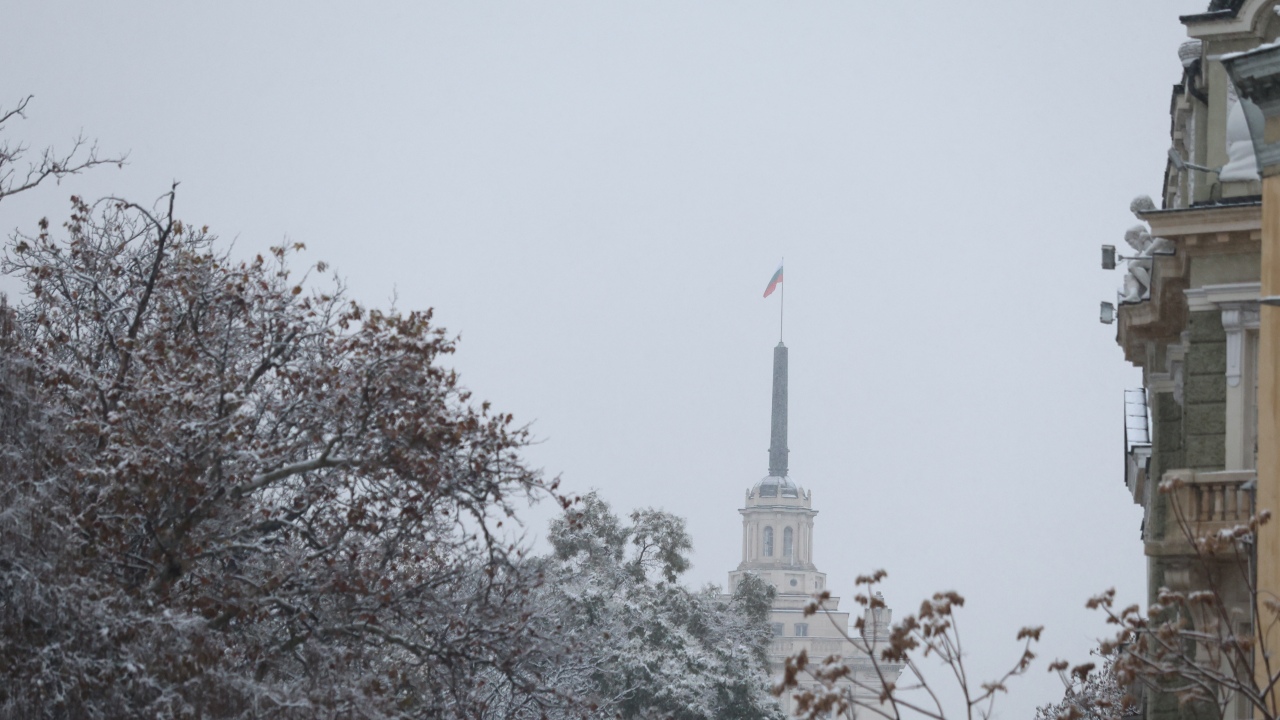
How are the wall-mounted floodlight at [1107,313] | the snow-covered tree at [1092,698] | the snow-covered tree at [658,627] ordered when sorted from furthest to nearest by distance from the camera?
the snow-covered tree at [658,627] < the wall-mounted floodlight at [1107,313] < the snow-covered tree at [1092,698]

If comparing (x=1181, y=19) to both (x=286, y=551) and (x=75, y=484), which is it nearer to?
(x=286, y=551)

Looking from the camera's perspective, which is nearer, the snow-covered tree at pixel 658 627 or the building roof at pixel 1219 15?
the building roof at pixel 1219 15

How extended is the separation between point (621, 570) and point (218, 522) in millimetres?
44885

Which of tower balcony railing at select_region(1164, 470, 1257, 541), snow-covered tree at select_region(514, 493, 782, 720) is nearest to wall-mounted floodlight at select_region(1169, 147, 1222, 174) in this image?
tower balcony railing at select_region(1164, 470, 1257, 541)

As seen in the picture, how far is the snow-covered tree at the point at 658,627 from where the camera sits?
56.9 meters

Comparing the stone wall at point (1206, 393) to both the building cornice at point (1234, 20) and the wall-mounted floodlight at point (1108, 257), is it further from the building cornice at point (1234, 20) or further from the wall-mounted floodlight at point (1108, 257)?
the building cornice at point (1234, 20)

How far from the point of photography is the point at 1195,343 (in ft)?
73.3

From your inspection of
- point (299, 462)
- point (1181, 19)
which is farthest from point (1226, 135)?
point (299, 462)

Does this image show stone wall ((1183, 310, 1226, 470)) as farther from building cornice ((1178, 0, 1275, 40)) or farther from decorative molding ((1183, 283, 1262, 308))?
building cornice ((1178, 0, 1275, 40))

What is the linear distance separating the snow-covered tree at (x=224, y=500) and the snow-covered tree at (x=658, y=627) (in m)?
29.3

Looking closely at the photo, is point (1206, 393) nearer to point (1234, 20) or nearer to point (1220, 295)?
point (1220, 295)

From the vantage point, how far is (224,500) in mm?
18781

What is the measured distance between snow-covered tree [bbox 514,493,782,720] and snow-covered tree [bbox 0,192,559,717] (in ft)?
96.3

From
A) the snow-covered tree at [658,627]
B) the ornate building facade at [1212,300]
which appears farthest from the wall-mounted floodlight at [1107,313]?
the snow-covered tree at [658,627]
